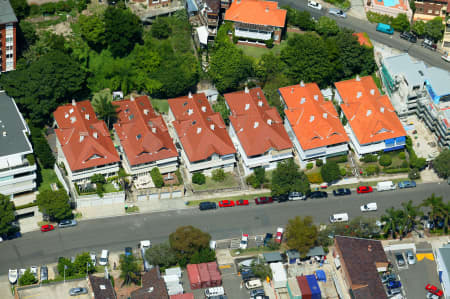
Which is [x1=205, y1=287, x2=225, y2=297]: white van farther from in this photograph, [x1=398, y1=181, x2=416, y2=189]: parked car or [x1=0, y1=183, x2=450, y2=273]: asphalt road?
[x1=398, y1=181, x2=416, y2=189]: parked car

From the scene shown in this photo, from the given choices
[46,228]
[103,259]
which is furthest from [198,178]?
[46,228]

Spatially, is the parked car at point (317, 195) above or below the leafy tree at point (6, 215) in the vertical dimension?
below

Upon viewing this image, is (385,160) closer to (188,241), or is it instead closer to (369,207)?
(369,207)

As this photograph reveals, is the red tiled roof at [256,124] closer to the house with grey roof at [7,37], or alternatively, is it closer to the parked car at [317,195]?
the parked car at [317,195]

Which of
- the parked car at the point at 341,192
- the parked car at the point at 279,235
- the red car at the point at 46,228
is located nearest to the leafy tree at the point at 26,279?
the red car at the point at 46,228

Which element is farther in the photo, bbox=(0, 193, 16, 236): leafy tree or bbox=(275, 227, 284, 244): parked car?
bbox=(275, 227, 284, 244): parked car

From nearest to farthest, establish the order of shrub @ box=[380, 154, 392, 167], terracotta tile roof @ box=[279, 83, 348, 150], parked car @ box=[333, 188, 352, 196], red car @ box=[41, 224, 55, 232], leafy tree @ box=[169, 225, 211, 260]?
leafy tree @ box=[169, 225, 211, 260] → red car @ box=[41, 224, 55, 232] → parked car @ box=[333, 188, 352, 196] → terracotta tile roof @ box=[279, 83, 348, 150] → shrub @ box=[380, 154, 392, 167]

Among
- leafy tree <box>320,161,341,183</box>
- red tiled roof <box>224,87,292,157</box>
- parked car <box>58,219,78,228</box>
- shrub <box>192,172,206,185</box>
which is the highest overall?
red tiled roof <box>224,87,292,157</box>

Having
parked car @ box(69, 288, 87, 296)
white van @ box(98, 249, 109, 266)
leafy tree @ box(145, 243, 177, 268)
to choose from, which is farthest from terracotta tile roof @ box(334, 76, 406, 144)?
parked car @ box(69, 288, 87, 296)
